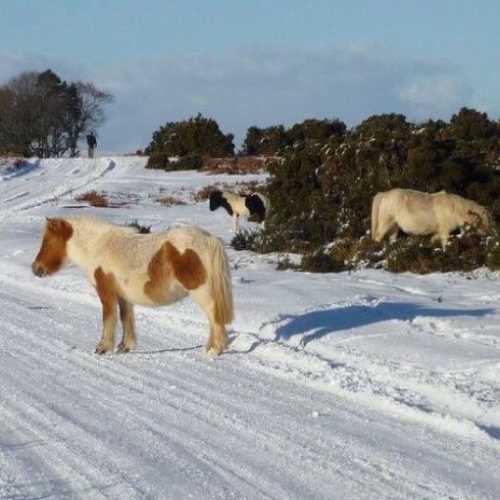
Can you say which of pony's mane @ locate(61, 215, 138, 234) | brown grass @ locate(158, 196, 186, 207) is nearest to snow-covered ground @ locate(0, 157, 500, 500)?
pony's mane @ locate(61, 215, 138, 234)

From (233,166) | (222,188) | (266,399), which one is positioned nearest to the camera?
(266,399)

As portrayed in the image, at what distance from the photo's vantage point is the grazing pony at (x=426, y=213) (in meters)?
18.6

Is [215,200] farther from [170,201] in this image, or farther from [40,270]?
[40,270]

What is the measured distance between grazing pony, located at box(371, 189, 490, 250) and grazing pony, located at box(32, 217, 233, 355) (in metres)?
9.20

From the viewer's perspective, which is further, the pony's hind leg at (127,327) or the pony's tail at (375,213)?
the pony's tail at (375,213)

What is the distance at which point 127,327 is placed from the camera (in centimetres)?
1059

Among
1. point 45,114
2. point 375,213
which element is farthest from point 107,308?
point 45,114

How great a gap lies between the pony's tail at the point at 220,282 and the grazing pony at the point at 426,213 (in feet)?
30.1

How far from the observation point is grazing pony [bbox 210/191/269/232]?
1056 inches

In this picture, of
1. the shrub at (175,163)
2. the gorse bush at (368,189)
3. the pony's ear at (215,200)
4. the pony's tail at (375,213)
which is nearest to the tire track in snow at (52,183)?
the shrub at (175,163)

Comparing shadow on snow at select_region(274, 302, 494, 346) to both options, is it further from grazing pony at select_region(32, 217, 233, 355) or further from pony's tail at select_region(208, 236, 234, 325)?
grazing pony at select_region(32, 217, 233, 355)

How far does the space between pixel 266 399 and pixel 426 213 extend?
450 inches

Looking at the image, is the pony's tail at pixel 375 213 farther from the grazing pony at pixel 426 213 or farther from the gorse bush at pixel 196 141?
the gorse bush at pixel 196 141

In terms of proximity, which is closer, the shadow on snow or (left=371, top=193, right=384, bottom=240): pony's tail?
the shadow on snow
